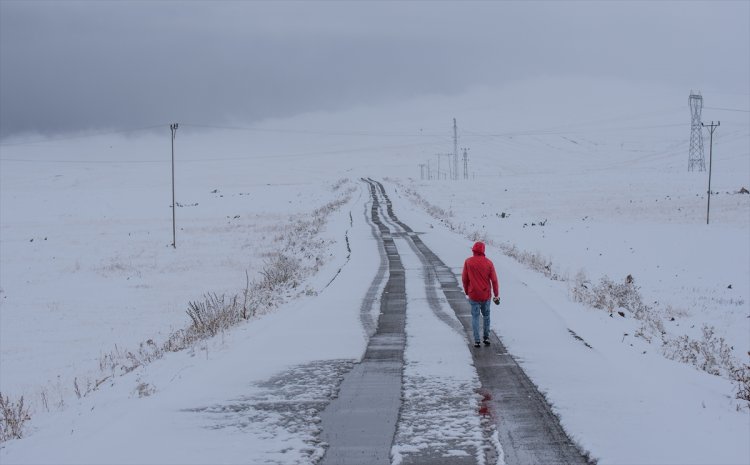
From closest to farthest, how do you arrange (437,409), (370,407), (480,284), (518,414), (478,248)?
1. (518,414)
2. (437,409)
3. (370,407)
4. (478,248)
5. (480,284)

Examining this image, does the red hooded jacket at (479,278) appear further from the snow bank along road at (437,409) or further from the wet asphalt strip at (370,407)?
the wet asphalt strip at (370,407)

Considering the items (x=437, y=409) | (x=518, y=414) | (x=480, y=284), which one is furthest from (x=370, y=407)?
(x=480, y=284)

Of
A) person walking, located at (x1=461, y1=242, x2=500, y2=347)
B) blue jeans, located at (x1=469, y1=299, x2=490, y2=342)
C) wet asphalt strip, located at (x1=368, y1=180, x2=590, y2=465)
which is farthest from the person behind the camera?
person walking, located at (x1=461, y1=242, x2=500, y2=347)

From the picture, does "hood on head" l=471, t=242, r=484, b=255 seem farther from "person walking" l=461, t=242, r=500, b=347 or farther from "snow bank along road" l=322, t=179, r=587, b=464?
"snow bank along road" l=322, t=179, r=587, b=464

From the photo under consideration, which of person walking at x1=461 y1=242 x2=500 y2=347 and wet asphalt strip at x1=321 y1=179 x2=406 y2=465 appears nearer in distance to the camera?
wet asphalt strip at x1=321 y1=179 x2=406 y2=465

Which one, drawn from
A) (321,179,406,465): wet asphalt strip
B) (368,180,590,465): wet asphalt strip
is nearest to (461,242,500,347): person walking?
(368,180,590,465): wet asphalt strip

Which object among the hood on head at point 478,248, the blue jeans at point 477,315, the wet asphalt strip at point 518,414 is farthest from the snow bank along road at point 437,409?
the hood on head at point 478,248

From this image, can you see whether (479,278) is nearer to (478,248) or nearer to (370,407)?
(478,248)

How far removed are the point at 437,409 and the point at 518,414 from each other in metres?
0.88

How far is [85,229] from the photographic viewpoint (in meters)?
52.4

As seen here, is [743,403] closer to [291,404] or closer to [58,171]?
[291,404]

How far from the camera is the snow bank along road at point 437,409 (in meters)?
6.47

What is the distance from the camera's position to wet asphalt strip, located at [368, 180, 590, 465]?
6.41 metres

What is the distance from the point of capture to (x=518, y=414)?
7578 millimetres
